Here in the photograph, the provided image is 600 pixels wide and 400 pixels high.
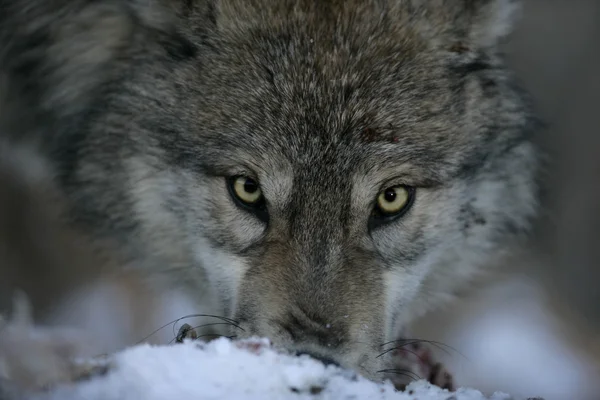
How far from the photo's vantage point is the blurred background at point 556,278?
4.73m

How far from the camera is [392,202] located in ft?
8.13

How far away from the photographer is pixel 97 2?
283cm

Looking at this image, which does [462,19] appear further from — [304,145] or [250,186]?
[250,186]

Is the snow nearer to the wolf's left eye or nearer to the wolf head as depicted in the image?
the wolf head

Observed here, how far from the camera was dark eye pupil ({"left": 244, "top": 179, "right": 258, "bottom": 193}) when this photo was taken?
8.00 ft

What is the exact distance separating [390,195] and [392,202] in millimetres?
34

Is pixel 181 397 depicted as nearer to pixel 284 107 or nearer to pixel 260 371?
pixel 260 371

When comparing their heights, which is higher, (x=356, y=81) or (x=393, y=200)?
(x=356, y=81)

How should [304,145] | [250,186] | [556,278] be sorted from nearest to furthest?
[304,145] → [250,186] → [556,278]

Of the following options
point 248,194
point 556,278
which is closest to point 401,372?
point 248,194

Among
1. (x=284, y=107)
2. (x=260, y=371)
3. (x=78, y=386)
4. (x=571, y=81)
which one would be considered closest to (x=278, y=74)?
(x=284, y=107)

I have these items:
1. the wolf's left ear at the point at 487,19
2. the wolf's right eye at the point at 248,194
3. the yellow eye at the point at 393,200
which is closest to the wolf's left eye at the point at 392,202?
the yellow eye at the point at 393,200

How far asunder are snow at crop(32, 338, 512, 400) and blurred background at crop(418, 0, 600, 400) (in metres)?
3.03

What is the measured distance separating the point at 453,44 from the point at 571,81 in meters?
2.51
